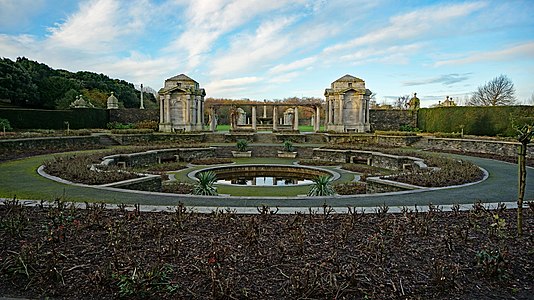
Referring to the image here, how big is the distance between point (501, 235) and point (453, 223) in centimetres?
89

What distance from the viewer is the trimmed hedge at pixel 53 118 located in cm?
2703

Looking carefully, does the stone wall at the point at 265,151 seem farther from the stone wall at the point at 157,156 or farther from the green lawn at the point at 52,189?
the green lawn at the point at 52,189

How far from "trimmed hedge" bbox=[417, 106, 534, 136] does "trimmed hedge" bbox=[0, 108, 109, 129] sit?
102 feet

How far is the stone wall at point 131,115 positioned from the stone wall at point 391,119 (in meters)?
23.3

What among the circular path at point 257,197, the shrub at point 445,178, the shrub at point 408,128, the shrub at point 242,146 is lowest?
the circular path at point 257,197

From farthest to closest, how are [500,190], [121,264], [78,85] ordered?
[78,85]
[500,190]
[121,264]

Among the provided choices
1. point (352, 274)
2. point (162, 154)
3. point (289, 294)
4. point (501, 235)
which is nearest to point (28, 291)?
point (289, 294)

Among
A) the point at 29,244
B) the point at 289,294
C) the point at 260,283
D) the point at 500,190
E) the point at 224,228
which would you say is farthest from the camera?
the point at 500,190

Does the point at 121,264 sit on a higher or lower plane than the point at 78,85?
lower

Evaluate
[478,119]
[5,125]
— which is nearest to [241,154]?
[5,125]

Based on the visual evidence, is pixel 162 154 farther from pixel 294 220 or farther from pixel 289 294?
pixel 289 294

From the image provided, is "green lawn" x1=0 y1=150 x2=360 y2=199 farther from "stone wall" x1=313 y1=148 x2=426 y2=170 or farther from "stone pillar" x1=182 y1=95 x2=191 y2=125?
"stone pillar" x1=182 y1=95 x2=191 y2=125

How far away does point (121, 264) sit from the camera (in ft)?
13.2

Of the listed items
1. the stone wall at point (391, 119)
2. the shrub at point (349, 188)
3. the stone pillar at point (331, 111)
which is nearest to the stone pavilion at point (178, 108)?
the stone pillar at point (331, 111)
